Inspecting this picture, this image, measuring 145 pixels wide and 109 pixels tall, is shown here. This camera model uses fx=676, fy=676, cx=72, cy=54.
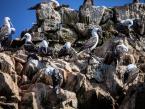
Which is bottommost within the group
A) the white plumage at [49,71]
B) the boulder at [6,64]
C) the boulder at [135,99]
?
the boulder at [135,99]

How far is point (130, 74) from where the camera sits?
3597 cm

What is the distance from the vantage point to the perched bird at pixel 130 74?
35719 mm

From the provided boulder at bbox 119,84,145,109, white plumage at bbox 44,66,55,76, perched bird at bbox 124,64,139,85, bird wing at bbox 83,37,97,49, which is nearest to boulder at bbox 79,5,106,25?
bird wing at bbox 83,37,97,49

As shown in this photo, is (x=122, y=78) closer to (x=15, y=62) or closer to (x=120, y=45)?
(x=120, y=45)

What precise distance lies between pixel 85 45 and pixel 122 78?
5.20 meters

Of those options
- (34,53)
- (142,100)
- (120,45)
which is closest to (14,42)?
(34,53)

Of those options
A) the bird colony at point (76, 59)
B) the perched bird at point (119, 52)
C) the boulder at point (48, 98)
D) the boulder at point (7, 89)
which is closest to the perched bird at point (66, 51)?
the bird colony at point (76, 59)

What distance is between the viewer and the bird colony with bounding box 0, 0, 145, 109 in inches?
1328

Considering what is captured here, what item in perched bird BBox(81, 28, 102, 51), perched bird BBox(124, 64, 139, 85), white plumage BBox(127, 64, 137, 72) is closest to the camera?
perched bird BBox(124, 64, 139, 85)

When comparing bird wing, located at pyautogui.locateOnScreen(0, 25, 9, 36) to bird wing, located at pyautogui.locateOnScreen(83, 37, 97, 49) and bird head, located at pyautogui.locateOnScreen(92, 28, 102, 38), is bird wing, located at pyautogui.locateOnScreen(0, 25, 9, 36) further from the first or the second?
bird head, located at pyautogui.locateOnScreen(92, 28, 102, 38)

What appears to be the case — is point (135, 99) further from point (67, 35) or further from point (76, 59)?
point (67, 35)

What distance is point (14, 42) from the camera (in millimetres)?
42688

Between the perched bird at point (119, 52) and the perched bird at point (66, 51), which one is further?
the perched bird at point (66, 51)

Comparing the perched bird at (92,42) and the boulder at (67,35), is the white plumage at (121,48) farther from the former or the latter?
the boulder at (67,35)
